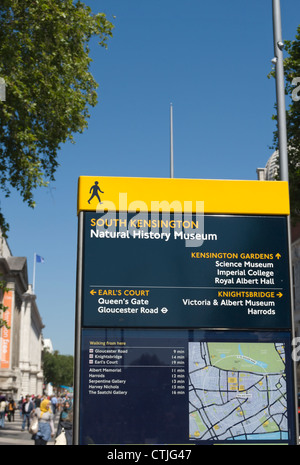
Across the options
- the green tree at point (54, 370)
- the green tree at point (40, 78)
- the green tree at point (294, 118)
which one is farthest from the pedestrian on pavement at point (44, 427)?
the green tree at point (54, 370)

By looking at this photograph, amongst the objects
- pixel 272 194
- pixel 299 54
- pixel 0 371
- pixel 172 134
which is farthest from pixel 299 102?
pixel 0 371

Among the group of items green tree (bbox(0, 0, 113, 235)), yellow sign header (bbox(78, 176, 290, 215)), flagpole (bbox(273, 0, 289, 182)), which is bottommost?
yellow sign header (bbox(78, 176, 290, 215))

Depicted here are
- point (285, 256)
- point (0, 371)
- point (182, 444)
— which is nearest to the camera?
point (182, 444)

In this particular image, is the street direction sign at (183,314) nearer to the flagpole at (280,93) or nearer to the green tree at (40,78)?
the flagpole at (280,93)

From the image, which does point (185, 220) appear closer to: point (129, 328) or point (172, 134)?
point (129, 328)

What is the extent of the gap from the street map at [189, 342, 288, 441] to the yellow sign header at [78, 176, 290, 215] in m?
1.22

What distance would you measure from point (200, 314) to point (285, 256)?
0.96 metres

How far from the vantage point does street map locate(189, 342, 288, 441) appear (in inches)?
227

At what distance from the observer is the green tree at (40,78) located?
64.6 feet

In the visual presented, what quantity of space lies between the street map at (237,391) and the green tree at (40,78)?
14.7 metres

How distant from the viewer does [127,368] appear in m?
5.76

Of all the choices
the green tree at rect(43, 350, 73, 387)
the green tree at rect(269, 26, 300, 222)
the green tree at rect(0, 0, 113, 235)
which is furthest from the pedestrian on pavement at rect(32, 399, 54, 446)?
the green tree at rect(43, 350, 73, 387)

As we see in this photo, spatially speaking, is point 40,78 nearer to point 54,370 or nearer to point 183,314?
point 183,314
